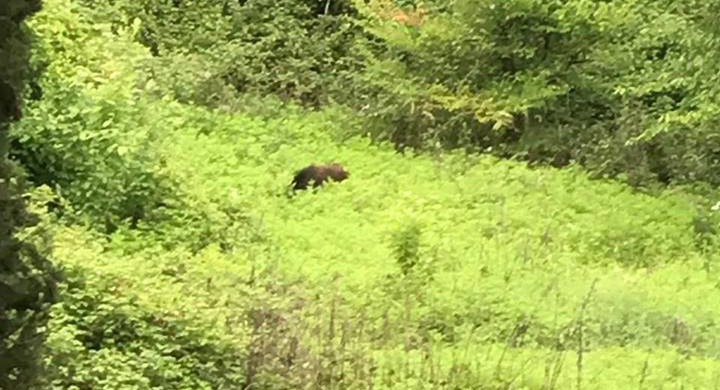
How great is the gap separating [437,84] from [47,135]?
6.28 m

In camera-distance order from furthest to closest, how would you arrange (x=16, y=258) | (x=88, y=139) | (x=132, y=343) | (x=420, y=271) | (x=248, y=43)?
1. (x=248, y=43)
2. (x=88, y=139)
3. (x=420, y=271)
4. (x=132, y=343)
5. (x=16, y=258)

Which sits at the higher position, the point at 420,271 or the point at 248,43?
the point at 248,43

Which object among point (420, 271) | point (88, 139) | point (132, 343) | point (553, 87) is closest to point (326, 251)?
point (420, 271)

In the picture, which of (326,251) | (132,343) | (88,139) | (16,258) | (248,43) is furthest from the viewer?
(248,43)

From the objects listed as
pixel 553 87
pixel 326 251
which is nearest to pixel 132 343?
pixel 326 251

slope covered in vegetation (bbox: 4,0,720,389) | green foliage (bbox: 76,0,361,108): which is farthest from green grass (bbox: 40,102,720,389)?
green foliage (bbox: 76,0,361,108)

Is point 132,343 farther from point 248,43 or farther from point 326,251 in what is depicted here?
point 248,43

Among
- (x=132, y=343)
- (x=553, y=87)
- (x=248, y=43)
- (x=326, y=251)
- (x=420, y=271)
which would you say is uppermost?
(x=553, y=87)

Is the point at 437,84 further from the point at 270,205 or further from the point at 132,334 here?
the point at 132,334

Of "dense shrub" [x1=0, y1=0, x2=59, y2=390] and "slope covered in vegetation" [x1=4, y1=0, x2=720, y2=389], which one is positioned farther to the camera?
"slope covered in vegetation" [x1=4, y1=0, x2=720, y2=389]

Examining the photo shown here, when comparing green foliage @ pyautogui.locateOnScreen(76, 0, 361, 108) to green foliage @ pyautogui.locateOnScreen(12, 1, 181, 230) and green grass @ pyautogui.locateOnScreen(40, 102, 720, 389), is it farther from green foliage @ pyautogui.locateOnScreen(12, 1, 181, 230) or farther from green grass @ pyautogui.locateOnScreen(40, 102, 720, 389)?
green foliage @ pyautogui.locateOnScreen(12, 1, 181, 230)

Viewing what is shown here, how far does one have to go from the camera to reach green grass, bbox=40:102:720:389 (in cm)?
624

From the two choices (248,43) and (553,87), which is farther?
(248,43)

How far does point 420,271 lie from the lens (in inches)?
336
